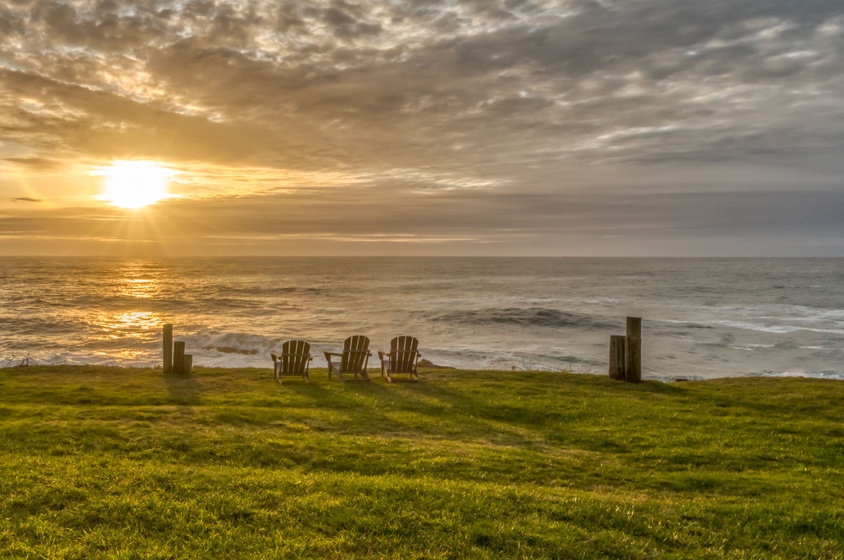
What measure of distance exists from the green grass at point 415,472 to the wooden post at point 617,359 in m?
1.28

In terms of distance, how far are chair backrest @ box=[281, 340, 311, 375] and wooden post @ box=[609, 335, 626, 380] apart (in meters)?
7.50

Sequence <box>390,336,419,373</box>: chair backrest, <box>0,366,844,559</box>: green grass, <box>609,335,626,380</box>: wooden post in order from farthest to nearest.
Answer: <box>609,335,626,380</box>: wooden post
<box>390,336,419,373</box>: chair backrest
<box>0,366,844,559</box>: green grass

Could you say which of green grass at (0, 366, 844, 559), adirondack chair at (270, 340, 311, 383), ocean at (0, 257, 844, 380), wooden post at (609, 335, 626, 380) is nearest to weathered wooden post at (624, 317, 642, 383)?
wooden post at (609, 335, 626, 380)

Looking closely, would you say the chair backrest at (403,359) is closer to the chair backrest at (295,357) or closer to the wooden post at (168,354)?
the chair backrest at (295,357)

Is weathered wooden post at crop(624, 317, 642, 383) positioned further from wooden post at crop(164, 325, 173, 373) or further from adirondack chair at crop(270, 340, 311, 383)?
wooden post at crop(164, 325, 173, 373)

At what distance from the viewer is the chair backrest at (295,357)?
536 inches

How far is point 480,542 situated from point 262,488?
2331 millimetres

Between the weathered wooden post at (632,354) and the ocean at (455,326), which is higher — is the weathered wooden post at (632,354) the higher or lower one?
the higher one

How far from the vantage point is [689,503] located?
5.99 m

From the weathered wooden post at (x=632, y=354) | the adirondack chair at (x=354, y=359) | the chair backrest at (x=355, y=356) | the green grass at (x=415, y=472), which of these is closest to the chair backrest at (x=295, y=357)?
the adirondack chair at (x=354, y=359)

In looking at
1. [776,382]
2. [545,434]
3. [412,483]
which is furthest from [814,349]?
[412,483]

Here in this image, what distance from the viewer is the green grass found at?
4.80 meters

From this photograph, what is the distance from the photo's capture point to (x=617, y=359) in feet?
47.1

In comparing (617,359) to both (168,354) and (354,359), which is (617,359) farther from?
(168,354)
